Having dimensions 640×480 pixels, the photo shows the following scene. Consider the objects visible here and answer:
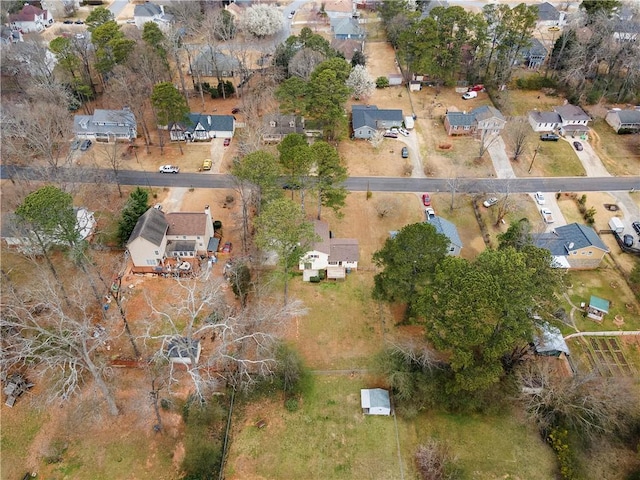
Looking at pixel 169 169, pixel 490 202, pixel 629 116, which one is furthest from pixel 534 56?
pixel 169 169

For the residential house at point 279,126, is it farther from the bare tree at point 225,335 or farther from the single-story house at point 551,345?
the single-story house at point 551,345

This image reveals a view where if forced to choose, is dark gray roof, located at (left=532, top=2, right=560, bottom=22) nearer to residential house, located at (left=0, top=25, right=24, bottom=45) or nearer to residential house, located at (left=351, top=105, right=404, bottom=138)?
residential house, located at (left=351, top=105, right=404, bottom=138)

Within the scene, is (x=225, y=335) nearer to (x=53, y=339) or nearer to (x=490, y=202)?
(x=53, y=339)

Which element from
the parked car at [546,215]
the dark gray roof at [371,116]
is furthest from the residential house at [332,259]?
the dark gray roof at [371,116]

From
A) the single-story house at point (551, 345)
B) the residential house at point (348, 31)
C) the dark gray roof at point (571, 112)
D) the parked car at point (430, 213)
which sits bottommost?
the parked car at point (430, 213)

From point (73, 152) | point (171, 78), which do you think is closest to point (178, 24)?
point (171, 78)

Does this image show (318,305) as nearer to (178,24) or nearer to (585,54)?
(585,54)
